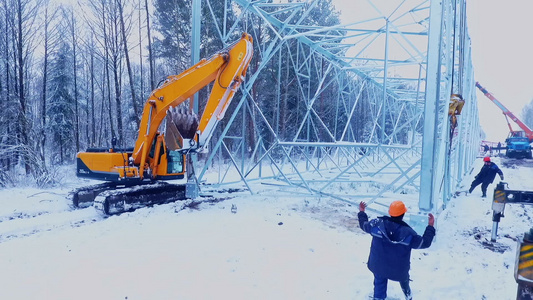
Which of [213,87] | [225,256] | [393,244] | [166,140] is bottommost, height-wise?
[225,256]

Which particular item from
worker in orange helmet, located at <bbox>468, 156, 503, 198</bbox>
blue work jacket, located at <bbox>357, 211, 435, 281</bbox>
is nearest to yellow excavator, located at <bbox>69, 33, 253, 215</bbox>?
blue work jacket, located at <bbox>357, 211, 435, 281</bbox>

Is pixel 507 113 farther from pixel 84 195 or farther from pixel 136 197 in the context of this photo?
pixel 84 195

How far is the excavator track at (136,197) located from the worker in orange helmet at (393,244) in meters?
5.58

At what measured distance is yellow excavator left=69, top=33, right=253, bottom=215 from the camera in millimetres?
7309

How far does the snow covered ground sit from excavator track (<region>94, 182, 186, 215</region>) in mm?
388

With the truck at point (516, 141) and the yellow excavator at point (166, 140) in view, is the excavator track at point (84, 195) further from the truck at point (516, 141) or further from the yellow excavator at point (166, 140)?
the truck at point (516, 141)

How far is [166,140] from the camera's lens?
732cm

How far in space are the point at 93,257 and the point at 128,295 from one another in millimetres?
1349

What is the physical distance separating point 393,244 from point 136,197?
6.02 metres

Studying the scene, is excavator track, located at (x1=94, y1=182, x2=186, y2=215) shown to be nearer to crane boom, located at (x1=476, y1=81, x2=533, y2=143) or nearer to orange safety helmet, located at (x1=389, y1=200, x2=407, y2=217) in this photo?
orange safety helmet, located at (x1=389, y1=200, x2=407, y2=217)

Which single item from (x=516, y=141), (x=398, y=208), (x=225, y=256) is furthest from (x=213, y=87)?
Result: (x=516, y=141)

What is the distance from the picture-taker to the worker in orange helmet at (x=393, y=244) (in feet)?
11.1

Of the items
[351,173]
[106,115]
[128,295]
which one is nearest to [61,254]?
[128,295]

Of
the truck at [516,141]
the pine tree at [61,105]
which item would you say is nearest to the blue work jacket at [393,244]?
the pine tree at [61,105]
